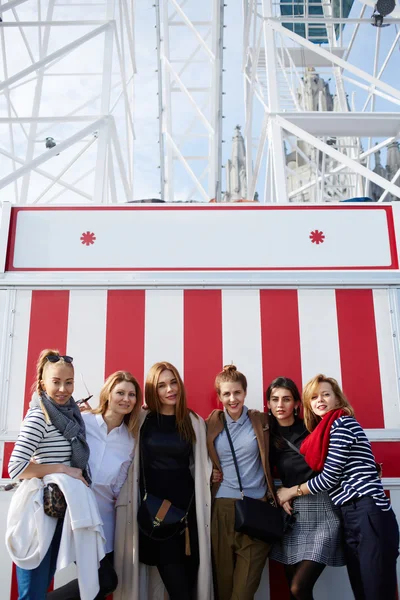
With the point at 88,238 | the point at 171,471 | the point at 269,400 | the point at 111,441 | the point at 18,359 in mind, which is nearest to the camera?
the point at 171,471

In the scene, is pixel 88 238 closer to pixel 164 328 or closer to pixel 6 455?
pixel 164 328

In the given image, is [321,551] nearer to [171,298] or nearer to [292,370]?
[292,370]

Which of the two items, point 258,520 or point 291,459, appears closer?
point 258,520

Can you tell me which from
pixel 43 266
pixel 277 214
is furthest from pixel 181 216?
pixel 43 266

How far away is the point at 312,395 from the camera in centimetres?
313

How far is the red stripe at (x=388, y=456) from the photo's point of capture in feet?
11.7

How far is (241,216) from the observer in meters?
4.03

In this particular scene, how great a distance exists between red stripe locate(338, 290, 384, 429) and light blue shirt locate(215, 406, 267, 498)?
0.85 m

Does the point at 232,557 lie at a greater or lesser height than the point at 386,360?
lesser

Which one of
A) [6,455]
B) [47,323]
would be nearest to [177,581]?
[6,455]

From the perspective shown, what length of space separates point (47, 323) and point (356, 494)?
87.8 inches

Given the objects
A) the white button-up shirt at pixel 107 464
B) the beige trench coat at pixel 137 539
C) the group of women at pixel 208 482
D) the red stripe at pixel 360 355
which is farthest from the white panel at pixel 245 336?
the white button-up shirt at pixel 107 464

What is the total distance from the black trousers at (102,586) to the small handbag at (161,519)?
9.9 inches

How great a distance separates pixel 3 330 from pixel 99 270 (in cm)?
76
